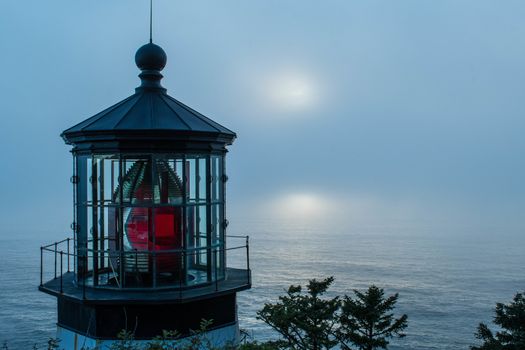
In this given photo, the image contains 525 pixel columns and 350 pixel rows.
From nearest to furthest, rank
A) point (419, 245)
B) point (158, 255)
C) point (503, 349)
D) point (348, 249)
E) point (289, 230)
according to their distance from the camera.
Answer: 1. point (158, 255)
2. point (503, 349)
3. point (348, 249)
4. point (419, 245)
5. point (289, 230)

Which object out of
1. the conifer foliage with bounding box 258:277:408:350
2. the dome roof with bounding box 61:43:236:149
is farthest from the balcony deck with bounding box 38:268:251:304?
the conifer foliage with bounding box 258:277:408:350

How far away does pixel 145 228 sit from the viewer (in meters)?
6.91

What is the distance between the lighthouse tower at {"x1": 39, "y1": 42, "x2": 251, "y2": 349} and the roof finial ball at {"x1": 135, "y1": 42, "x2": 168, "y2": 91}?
283 mm

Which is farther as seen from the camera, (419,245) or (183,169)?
(419,245)

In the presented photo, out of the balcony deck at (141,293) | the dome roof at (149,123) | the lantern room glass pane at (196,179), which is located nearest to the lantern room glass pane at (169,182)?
the lantern room glass pane at (196,179)

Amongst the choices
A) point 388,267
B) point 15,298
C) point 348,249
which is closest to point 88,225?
point 15,298

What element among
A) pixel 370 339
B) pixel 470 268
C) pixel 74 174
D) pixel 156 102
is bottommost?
pixel 470 268

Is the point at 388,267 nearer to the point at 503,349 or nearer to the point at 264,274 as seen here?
the point at 264,274

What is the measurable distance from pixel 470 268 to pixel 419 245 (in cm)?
2319

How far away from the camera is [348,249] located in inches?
3378

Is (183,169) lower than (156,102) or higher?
lower

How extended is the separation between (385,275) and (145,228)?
57.7 metres

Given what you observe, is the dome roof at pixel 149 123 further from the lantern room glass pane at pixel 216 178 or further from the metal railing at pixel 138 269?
the metal railing at pixel 138 269

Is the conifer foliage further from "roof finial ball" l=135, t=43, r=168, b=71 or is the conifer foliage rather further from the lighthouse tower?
"roof finial ball" l=135, t=43, r=168, b=71
